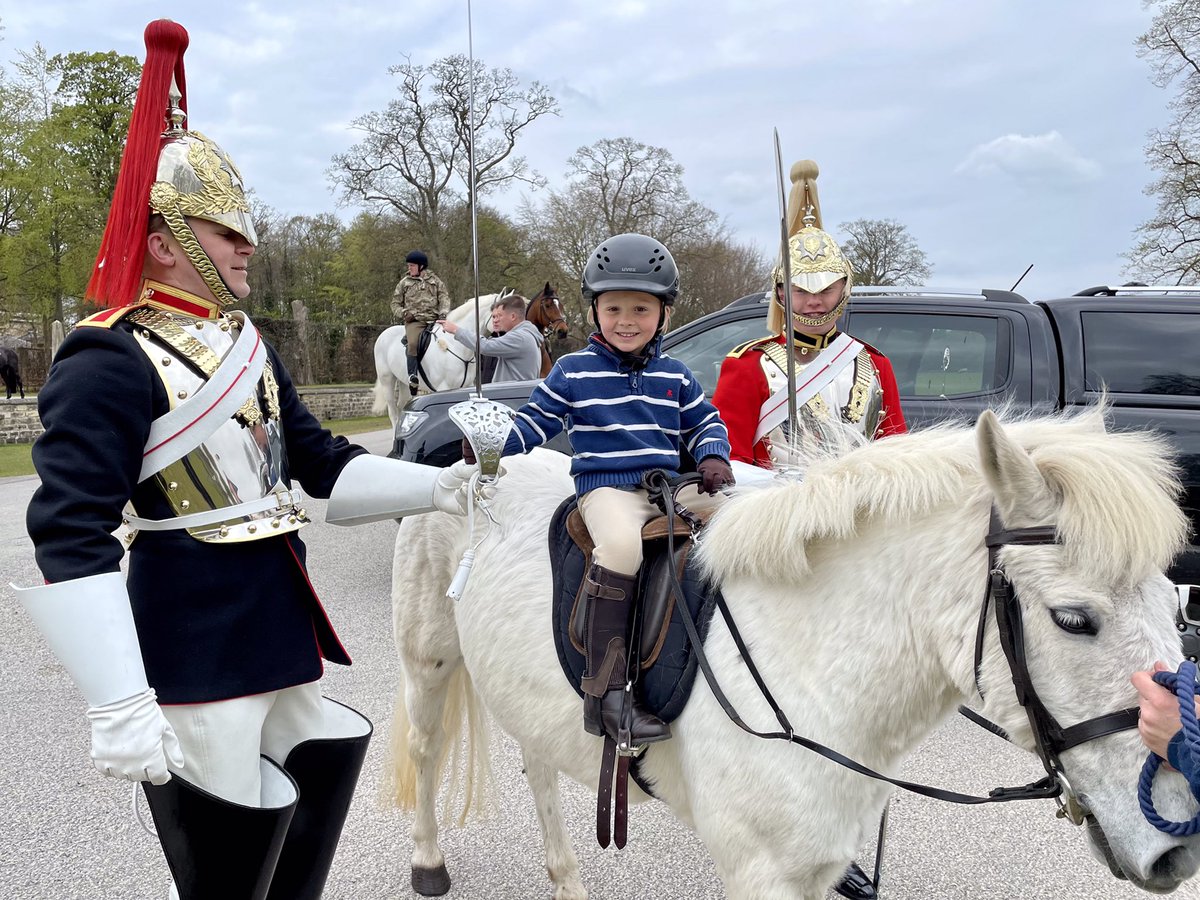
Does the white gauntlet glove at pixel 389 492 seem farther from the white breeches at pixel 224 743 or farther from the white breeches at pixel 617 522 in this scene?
the white breeches at pixel 224 743

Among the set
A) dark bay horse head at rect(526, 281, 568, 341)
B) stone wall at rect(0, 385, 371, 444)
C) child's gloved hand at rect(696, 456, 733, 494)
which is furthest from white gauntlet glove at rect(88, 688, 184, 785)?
stone wall at rect(0, 385, 371, 444)

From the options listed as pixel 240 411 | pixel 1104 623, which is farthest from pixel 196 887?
pixel 1104 623

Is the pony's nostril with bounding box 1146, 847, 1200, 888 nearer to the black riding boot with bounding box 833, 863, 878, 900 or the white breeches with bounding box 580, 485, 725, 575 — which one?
the white breeches with bounding box 580, 485, 725, 575

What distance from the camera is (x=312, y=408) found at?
24.2 metres

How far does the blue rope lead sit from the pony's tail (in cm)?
217

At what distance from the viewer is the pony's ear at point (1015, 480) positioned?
1.50 m

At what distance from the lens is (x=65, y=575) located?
144 centimetres

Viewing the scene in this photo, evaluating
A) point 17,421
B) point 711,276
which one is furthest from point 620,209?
point 17,421

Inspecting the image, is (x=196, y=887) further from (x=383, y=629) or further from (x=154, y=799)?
(x=383, y=629)

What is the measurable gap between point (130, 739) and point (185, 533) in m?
0.43

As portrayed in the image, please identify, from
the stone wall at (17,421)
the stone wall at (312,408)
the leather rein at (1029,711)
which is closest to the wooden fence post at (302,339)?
the stone wall at (312,408)

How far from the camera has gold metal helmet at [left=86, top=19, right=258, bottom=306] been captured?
1.72 m

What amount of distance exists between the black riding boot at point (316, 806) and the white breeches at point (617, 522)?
2.41ft

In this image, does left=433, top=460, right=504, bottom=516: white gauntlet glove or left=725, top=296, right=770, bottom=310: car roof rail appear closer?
left=433, top=460, right=504, bottom=516: white gauntlet glove
